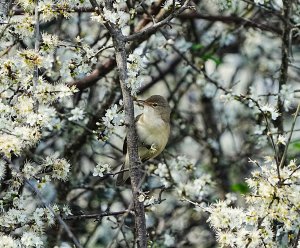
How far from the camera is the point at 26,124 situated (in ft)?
12.1

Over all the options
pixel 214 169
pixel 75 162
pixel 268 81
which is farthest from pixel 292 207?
pixel 268 81

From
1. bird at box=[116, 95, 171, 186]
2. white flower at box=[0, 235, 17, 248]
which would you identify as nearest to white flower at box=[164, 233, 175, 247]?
bird at box=[116, 95, 171, 186]

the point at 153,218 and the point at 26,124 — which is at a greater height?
the point at 153,218

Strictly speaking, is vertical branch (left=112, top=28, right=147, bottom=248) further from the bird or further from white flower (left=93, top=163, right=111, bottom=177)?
the bird

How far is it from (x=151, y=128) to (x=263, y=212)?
1.68 m

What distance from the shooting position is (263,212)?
359cm

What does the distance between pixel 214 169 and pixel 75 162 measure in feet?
5.57

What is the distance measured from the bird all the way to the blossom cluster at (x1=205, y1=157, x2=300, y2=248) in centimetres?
135

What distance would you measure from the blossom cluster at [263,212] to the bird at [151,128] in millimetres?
1354

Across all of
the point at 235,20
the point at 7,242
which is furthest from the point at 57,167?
the point at 235,20

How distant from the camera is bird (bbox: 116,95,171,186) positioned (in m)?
5.07

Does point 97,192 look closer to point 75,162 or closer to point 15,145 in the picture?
point 75,162

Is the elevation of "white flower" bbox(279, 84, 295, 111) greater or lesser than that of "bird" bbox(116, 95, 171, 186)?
greater

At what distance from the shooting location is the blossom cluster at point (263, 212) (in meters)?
3.54
